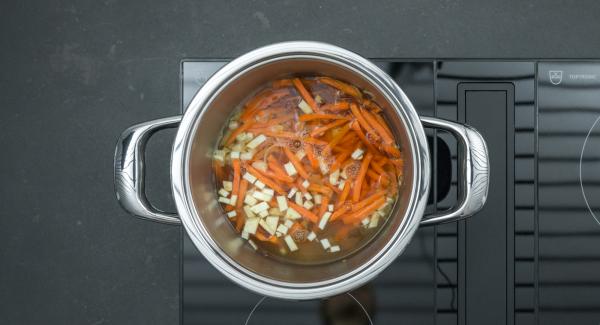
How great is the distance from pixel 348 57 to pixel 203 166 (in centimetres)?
29

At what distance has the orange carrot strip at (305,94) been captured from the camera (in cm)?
82

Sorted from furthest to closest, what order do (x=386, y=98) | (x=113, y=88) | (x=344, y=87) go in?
(x=113, y=88) → (x=344, y=87) → (x=386, y=98)

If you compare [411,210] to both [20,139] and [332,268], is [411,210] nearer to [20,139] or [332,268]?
[332,268]

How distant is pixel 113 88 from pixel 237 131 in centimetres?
31

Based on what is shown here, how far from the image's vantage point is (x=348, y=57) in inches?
26.8

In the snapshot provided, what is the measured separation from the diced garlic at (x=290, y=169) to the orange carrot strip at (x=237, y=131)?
0.09 m

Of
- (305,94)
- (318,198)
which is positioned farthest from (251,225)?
(305,94)

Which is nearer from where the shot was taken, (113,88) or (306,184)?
(306,184)

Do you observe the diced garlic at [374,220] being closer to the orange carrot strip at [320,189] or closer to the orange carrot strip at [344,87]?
the orange carrot strip at [320,189]

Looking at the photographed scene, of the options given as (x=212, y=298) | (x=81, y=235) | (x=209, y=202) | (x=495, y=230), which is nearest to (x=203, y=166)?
(x=209, y=202)

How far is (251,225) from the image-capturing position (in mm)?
833

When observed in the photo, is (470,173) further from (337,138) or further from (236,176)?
(236,176)

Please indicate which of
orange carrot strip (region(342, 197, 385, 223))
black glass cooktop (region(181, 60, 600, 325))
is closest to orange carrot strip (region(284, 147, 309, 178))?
orange carrot strip (region(342, 197, 385, 223))

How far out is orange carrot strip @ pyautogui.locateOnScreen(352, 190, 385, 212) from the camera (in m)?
0.81
